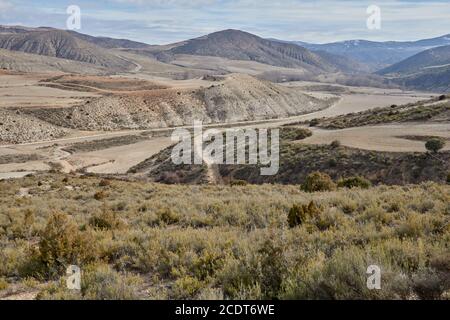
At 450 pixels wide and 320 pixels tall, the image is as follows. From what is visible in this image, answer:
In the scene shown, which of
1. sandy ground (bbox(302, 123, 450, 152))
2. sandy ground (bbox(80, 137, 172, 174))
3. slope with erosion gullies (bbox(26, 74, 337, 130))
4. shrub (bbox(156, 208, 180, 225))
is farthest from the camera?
slope with erosion gullies (bbox(26, 74, 337, 130))

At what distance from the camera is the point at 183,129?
94125 millimetres

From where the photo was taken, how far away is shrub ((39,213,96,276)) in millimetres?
8055

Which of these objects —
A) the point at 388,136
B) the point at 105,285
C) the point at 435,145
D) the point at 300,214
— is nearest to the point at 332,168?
the point at 435,145

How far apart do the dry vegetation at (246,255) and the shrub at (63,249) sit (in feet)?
0.06

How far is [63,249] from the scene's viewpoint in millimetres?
8195

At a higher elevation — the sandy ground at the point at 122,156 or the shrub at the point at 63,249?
the shrub at the point at 63,249

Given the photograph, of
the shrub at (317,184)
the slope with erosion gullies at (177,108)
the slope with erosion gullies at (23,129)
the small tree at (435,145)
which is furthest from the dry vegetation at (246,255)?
the slope with erosion gullies at (177,108)

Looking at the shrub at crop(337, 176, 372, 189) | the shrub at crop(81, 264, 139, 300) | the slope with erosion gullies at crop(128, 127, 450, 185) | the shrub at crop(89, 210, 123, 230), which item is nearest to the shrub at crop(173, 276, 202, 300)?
the shrub at crop(81, 264, 139, 300)

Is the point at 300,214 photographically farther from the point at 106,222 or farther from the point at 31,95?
the point at 31,95

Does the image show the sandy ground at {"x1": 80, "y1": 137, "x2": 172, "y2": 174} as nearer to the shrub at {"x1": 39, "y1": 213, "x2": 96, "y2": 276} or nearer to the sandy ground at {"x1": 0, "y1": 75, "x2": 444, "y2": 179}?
the sandy ground at {"x1": 0, "y1": 75, "x2": 444, "y2": 179}

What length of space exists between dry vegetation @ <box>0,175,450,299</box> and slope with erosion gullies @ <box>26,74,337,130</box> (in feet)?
273

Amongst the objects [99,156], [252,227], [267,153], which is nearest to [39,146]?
[99,156]

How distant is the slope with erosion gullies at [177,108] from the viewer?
303ft

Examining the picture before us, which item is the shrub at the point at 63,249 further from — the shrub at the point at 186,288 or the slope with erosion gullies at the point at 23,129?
the slope with erosion gullies at the point at 23,129
